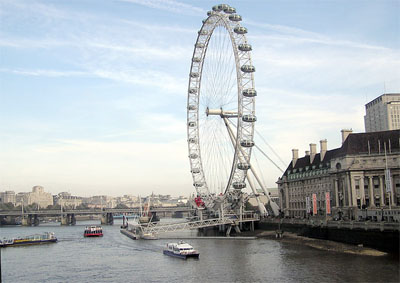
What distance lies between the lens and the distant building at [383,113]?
6526 inches

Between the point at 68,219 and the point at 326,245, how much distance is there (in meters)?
140

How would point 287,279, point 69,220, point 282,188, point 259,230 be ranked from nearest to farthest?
point 287,279 < point 259,230 < point 282,188 < point 69,220

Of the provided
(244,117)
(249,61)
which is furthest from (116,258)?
(249,61)

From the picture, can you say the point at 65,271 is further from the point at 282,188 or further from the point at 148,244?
the point at 282,188

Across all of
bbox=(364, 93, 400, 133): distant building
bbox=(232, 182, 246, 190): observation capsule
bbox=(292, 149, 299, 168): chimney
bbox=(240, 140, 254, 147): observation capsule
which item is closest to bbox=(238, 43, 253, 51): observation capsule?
bbox=(240, 140, 254, 147): observation capsule

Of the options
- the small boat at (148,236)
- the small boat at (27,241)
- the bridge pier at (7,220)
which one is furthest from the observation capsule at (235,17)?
the bridge pier at (7,220)

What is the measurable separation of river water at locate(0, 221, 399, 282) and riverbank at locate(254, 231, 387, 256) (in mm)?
1539

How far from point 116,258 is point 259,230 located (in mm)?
33073

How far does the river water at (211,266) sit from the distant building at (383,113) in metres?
125

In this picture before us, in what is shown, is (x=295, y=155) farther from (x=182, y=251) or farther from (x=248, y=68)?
(x=182, y=251)

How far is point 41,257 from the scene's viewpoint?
182ft

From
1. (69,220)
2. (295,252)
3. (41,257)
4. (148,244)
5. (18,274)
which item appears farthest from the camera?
(69,220)

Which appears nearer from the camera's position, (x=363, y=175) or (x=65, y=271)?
(x=65, y=271)

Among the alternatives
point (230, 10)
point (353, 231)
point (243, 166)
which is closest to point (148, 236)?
point (243, 166)
